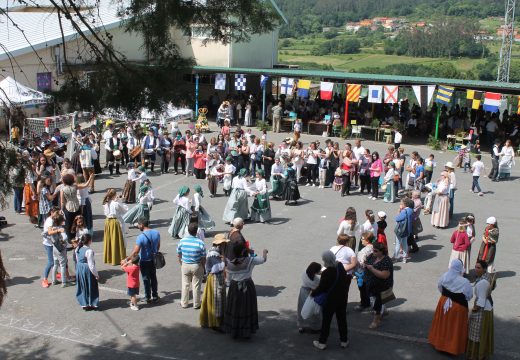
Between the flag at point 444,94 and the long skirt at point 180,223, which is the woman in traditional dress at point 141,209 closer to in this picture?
the long skirt at point 180,223

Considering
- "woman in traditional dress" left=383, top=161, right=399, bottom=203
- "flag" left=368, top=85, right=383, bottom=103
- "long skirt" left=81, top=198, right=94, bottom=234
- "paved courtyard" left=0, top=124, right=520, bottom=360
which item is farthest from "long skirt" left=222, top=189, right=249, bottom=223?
"flag" left=368, top=85, right=383, bottom=103

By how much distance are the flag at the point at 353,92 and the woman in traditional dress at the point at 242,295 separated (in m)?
18.6

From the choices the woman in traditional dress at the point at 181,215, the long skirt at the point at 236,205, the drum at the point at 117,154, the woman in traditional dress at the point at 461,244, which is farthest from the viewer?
the drum at the point at 117,154

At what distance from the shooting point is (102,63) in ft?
30.2

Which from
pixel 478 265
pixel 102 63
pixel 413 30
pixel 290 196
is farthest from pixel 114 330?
pixel 413 30

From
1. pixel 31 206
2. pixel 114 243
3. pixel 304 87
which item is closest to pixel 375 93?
pixel 304 87

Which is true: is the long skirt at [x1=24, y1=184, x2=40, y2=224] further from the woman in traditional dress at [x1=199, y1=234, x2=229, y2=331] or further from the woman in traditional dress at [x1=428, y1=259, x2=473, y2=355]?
the woman in traditional dress at [x1=428, y1=259, x2=473, y2=355]

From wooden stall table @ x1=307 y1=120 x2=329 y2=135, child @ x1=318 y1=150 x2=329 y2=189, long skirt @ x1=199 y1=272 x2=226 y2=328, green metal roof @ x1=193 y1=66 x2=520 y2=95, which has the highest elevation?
green metal roof @ x1=193 y1=66 x2=520 y2=95

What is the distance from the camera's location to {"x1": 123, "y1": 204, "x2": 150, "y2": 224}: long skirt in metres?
14.3

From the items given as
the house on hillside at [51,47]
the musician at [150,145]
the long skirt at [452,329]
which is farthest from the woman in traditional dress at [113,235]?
the musician at [150,145]

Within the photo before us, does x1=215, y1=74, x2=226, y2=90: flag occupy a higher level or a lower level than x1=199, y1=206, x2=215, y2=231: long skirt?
higher

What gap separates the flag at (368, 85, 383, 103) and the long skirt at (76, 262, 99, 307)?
60.1ft

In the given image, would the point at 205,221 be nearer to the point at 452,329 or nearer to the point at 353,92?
the point at 452,329

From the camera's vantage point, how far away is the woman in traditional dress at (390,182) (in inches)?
667
